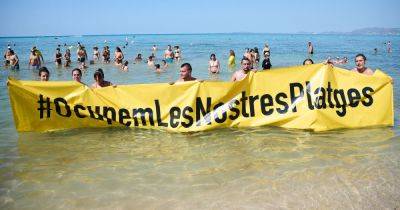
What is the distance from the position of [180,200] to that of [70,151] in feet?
9.31

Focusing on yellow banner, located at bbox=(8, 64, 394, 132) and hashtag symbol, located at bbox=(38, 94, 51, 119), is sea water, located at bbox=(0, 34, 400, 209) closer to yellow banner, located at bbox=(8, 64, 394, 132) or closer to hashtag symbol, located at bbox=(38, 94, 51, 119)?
yellow banner, located at bbox=(8, 64, 394, 132)

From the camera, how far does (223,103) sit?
729 cm

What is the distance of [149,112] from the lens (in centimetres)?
738

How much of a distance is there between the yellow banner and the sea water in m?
0.24

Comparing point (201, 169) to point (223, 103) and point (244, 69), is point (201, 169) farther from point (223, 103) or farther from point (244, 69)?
point (244, 69)

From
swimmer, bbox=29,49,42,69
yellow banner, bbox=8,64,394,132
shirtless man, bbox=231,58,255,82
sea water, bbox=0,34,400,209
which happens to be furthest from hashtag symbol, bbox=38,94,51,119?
swimmer, bbox=29,49,42,69

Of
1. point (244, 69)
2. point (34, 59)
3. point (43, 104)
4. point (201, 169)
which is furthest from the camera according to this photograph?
point (34, 59)

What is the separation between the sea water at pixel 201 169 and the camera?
4.68m

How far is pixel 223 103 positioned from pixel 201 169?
1948mm

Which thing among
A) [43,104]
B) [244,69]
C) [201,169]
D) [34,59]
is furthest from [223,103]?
[34,59]

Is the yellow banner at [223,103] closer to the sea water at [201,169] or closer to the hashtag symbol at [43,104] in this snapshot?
the hashtag symbol at [43,104]

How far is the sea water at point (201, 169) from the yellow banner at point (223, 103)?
241 millimetres

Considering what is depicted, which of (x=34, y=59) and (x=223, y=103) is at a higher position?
(x=34, y=59)

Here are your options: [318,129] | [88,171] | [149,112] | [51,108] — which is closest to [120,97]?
[149,112]
